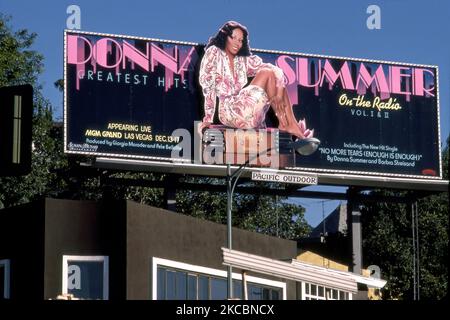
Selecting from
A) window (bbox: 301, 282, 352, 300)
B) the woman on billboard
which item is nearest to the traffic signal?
window (bbox: 301, 282, 352, 300)

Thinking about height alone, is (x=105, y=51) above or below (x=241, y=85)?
above

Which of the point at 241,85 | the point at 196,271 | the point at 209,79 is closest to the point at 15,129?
the point at 196,271

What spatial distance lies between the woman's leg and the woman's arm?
198cm

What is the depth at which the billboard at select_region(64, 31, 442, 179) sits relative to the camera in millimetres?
44406

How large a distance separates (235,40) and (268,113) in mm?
3297

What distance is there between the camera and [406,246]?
68938mm

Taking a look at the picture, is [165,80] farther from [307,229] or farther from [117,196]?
[307,229]

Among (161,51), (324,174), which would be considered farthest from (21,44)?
(324,174)

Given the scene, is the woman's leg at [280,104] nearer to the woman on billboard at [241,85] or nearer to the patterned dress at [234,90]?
the woman on billboard at [241,85]

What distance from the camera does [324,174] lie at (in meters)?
47.3

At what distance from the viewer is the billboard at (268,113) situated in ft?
146

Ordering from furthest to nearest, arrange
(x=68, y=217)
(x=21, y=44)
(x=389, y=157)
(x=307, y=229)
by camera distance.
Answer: (x=307, y=229), (x=21, y=44), (x=389, y=157), (x=68, y=217)

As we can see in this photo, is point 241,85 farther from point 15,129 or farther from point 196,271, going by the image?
point 15,129

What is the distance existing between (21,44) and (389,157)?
2062 cm
